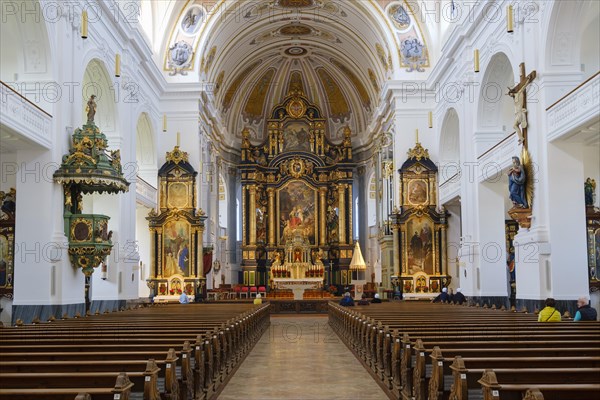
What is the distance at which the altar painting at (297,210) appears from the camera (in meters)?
35.6

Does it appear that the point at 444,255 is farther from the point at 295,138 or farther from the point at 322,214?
the point at 295,138

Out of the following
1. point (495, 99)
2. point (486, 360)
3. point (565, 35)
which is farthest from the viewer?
point (495, 99)

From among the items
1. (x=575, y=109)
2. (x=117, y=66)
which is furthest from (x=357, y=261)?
(x=575, y=109)

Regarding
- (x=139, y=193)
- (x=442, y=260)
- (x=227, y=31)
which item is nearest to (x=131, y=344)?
(x=139, y=193)

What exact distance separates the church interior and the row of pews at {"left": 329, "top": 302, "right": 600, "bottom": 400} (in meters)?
0.02

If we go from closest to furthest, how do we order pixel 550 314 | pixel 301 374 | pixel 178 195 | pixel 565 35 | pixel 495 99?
pixel 301 374 < pixel 550 314 < pixel 565 35 < pixel 495 99 < pixel 178 195

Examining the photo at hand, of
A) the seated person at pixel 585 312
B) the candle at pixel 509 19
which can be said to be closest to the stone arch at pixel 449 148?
the candle at pixel 509 19

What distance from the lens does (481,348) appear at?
618 centimetres

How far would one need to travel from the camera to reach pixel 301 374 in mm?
9617

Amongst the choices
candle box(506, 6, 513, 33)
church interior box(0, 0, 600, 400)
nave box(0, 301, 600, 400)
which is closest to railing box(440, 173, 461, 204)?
church interior box(0, 0, 600, 400)

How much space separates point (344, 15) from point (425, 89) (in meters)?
5.07

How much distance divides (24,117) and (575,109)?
999 centimetres

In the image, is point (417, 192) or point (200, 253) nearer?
point (200, 253)

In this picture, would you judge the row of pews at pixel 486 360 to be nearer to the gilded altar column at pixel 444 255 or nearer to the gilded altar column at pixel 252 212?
the gilded altar column at pixel 444 255
